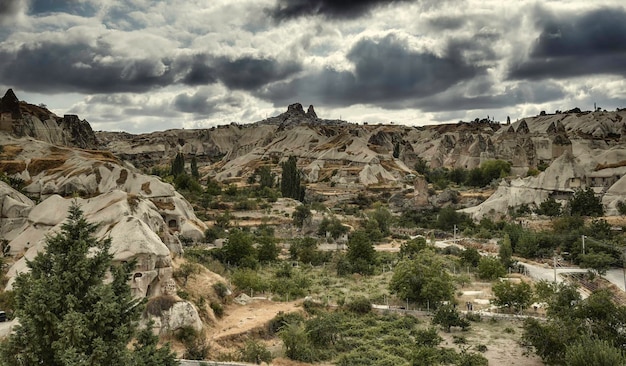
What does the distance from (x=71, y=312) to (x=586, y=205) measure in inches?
2017

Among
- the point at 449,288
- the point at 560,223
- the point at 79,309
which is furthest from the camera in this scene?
the point at 560,223

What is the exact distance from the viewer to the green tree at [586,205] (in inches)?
2054

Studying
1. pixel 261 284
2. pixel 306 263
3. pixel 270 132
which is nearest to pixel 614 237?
pixel 306 263

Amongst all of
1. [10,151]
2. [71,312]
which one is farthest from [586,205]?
[10,151]

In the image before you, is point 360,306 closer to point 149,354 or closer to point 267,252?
point 267,252

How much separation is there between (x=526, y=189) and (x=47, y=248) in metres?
57.3

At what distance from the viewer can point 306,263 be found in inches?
1660

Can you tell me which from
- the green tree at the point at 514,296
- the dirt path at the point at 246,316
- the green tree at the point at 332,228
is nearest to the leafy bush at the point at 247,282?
the dirt path at the point at 246,316

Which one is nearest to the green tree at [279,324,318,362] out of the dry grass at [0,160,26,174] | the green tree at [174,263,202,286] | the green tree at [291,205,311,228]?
the green tree at [174,263,202,286]

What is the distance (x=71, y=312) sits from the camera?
12117mm

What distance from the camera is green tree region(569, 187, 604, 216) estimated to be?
5216cm

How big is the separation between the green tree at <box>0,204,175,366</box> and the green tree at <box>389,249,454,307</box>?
64.1ft

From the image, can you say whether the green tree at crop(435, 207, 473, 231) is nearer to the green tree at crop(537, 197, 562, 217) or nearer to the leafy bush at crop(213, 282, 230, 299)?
the green tree at crop(537, 197, 562, 217)

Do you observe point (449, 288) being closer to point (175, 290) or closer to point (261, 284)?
point (261, 284)
